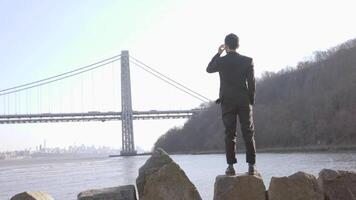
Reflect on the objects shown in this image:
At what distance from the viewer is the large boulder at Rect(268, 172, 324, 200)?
20.6ft

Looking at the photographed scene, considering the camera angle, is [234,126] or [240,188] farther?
[234,126]

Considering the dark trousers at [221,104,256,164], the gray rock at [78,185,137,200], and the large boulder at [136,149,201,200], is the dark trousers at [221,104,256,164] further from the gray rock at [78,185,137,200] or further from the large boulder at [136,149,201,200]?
the gray rock at [78,185,137,200]

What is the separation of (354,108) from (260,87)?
26830 millimetres

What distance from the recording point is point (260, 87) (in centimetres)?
10312

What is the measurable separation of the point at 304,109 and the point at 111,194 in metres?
83.0

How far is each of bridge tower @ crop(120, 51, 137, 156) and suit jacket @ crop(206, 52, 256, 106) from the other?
8469cm

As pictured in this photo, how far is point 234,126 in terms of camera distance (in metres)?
6.85

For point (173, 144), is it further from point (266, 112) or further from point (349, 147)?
point (349, 147)

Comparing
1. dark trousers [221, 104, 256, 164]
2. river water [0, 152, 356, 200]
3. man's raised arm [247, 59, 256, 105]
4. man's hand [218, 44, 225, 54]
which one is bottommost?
river water [0, 152, 356, 200]

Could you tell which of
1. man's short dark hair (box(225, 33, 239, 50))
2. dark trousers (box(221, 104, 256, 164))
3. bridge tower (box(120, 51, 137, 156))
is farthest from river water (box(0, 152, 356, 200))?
bridge tower (box(120, 51, 137, 156))

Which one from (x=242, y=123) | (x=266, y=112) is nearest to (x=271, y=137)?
(x=266, y=112)

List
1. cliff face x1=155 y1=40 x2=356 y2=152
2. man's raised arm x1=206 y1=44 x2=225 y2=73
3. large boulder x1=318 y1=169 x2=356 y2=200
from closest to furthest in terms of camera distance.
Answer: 1. large boulder x1=318 y1=169 x2=356 y2=200
2. man's raised arm x1=206 y1=44 x2=225 y2=73
3. cliff face x1=155 y1=40 x2=356 y2=152

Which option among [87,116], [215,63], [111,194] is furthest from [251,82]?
[87,116]

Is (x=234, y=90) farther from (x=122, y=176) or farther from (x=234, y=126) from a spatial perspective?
(x=122, y=176)
